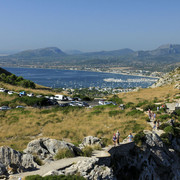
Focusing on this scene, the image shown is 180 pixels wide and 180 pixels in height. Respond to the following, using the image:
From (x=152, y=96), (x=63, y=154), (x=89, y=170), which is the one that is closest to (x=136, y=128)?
(x=63, y=154)

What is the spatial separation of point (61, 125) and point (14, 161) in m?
11.2

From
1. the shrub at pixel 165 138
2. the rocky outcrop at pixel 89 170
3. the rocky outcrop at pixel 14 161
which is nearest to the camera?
the rocky outcrop at pixel 89 170

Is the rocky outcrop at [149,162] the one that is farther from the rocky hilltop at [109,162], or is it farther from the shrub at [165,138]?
the shrub at [165,138]

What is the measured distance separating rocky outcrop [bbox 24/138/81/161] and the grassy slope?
8.75 ft

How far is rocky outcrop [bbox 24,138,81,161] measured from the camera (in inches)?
530

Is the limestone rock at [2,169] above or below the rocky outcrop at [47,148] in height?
above

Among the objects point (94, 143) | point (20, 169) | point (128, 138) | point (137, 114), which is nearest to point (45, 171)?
point (20, 169)

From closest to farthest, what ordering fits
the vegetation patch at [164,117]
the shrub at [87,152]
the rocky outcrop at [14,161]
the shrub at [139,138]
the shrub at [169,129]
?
the rocky outcrop at [14,161], the shrub at [87,152], the shrub at [139,138], the shrub at [169,129], the vegetation patch at [164,117]

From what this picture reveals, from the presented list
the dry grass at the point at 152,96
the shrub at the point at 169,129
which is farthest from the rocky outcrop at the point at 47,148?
the dry grass at the point at 152,96

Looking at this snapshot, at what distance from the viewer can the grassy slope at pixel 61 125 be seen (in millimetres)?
19547

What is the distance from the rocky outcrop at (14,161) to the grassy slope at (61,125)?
15.1ft

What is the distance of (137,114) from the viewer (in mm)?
25906

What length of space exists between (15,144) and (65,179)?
8.04 metres

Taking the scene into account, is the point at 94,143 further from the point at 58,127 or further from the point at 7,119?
the point at 7,119
